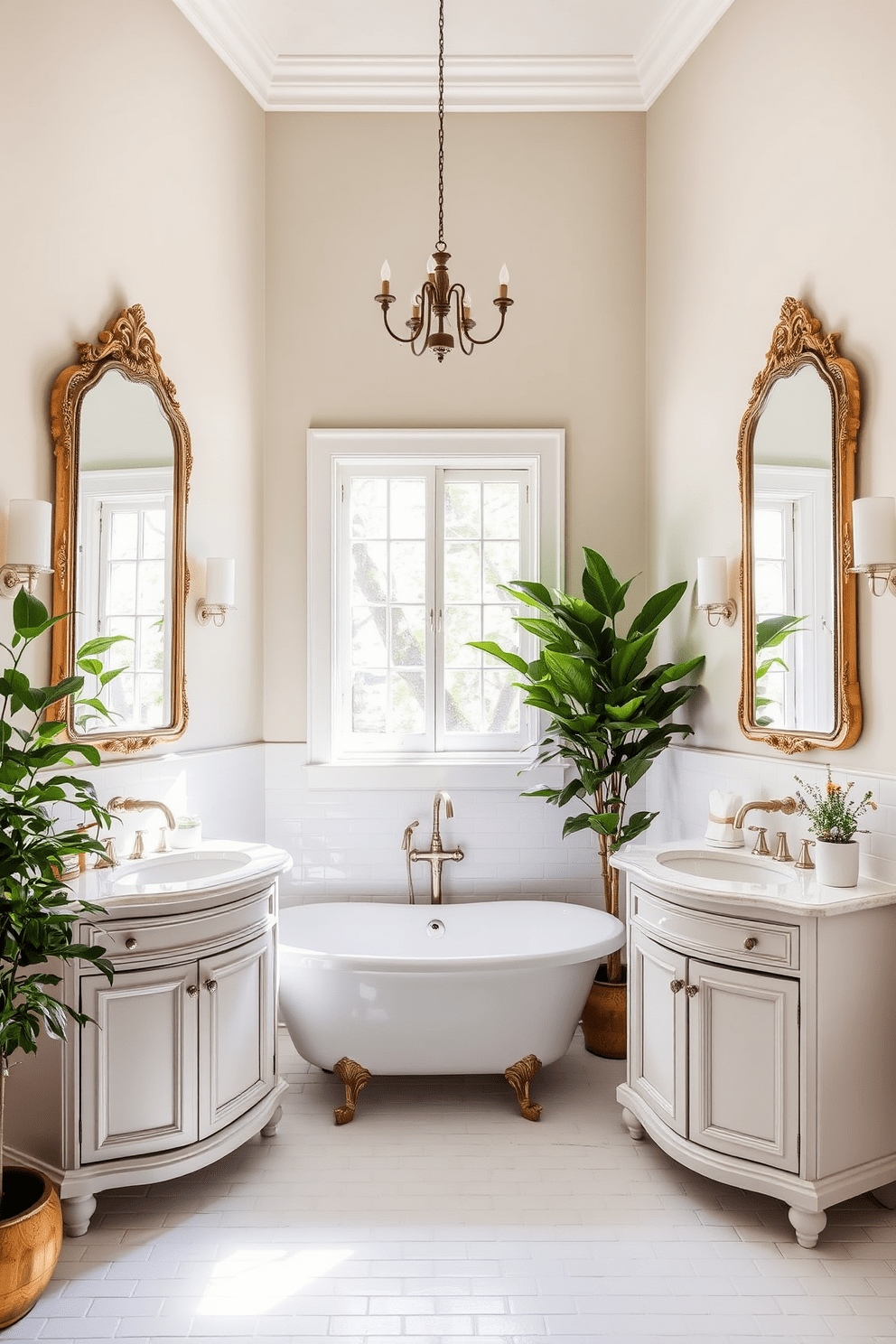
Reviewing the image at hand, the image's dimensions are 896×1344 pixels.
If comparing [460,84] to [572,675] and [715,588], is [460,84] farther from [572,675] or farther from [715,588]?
[572,675]

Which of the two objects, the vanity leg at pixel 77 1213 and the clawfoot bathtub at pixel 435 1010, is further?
the clawfoot bathtub at pixel 435 1010

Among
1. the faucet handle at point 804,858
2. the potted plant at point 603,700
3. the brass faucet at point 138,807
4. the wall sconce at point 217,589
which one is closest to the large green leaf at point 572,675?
the potted plant at point 603,700

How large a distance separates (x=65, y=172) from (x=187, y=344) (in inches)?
29.4

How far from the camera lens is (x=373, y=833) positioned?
4004 mm

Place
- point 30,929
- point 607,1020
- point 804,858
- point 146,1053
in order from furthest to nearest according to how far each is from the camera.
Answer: point 607,1020 < point 804,858 < point 146,1053 < point 30,929

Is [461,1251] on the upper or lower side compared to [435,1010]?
lower

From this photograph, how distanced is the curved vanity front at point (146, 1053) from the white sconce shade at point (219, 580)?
1.16 metres

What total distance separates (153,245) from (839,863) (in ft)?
10.2

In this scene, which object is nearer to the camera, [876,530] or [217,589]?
[876,530]

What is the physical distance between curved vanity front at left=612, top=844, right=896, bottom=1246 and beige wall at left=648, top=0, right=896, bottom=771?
22.3 inches

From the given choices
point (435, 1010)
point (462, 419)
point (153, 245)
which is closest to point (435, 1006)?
point (435, 1010)

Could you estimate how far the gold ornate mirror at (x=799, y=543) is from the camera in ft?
9.06

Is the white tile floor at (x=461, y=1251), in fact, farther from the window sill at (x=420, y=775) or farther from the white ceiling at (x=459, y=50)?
the white ceiling at (x=459, y=50)

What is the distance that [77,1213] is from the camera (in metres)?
2.44
